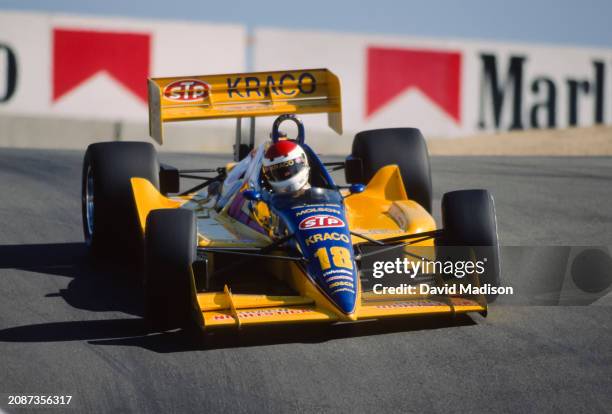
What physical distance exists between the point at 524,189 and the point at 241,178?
527 centimetres

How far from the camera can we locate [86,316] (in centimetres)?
755

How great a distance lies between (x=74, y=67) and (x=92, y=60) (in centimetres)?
31

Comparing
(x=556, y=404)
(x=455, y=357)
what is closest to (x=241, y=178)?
(x=455, y=357)

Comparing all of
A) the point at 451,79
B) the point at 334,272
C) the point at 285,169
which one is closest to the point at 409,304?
the point at 334,272

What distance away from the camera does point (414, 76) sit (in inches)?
774

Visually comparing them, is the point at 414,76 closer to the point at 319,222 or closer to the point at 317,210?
the point at 317,210

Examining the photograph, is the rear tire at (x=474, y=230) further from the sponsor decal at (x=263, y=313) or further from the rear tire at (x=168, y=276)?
the rear tire at (x=168, y=276)

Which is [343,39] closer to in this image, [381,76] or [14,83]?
[381,76]

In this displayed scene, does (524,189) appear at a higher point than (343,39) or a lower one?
lower

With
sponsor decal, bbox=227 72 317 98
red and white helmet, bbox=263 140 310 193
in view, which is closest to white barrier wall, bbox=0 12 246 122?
sponsor decal, bbox=227 72 317 98

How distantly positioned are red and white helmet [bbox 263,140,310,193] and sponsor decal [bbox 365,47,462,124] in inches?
441

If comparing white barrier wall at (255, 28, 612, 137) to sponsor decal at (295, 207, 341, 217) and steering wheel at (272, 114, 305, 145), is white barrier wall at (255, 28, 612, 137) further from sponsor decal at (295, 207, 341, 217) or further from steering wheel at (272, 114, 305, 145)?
sponsor decal at (295, 207, 341, 217)

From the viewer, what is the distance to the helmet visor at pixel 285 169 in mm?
8141

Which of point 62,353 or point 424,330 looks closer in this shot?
point 62,353
